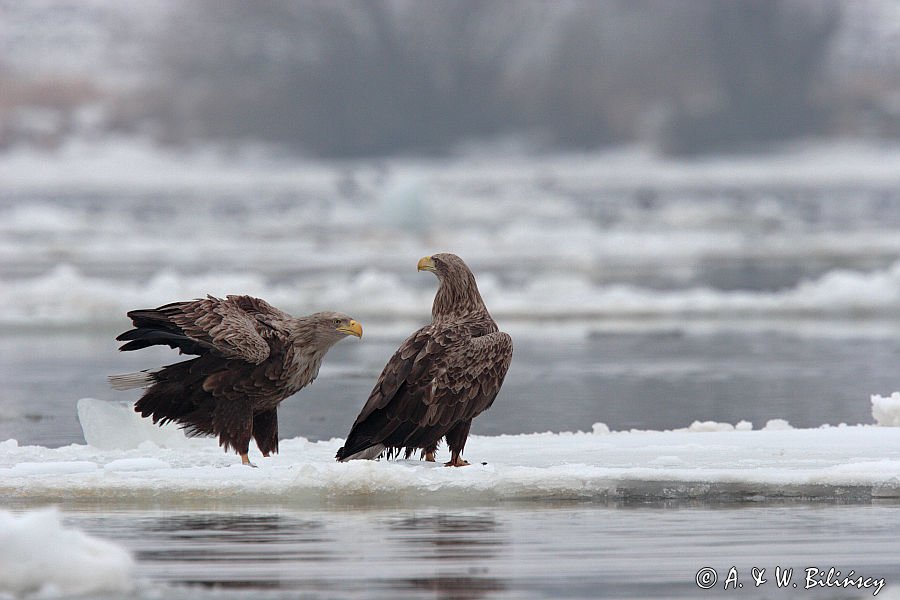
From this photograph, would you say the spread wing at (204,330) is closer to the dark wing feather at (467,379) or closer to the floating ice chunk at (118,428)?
the floating ice chunk at (118,428)

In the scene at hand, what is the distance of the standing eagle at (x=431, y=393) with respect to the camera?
24.5 ft

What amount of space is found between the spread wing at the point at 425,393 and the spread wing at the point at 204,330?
2.38 feet

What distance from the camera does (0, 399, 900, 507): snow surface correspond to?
686 centimetres

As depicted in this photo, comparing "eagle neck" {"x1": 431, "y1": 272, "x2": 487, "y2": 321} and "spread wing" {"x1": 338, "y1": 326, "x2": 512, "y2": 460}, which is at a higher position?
"eagle neck" {"x1": 431, "y1": 272, "x2": 487, "y2": 321}

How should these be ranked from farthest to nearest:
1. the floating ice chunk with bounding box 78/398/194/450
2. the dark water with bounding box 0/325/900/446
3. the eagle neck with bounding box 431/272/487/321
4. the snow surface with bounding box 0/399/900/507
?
the dark water with bounding box 0/325/900/446 < the floating ice chunk with bounding box 78/398/194/450 < the eagle neck with bounding box 431/272/487/321 < the snow surface with bounding box 0/399/900/507

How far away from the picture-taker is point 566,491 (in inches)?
271

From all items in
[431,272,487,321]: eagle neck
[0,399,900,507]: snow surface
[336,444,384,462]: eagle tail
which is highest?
[431,272,487,321]: eagle neck

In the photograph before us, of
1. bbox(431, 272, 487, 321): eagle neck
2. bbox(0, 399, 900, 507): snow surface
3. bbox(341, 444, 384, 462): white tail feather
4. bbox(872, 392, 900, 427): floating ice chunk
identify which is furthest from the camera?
bbox(872, 392, 900, 427): floating ice chunk

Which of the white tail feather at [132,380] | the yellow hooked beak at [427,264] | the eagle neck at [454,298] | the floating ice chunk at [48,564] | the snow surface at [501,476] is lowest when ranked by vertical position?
the floating ice chunk at [48,564]

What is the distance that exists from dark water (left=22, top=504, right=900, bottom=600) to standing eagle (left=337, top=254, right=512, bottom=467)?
897 mm

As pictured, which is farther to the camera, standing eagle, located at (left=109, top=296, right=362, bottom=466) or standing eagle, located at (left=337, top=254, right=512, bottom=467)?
standing eagle, located at (left=109, top=296, right=362, bottom=466)

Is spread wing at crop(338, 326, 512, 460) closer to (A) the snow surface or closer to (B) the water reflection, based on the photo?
(A) the snow surface

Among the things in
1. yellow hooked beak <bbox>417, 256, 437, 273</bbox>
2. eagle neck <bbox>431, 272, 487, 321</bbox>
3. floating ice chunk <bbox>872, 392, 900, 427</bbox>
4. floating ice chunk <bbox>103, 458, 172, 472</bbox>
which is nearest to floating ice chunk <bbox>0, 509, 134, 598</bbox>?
floating ice chunk <bbox>103, 458, 172, 472</bbox>

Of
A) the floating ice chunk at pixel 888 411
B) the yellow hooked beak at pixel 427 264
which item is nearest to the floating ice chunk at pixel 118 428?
the yellow hooked beak at pixel 427 264
